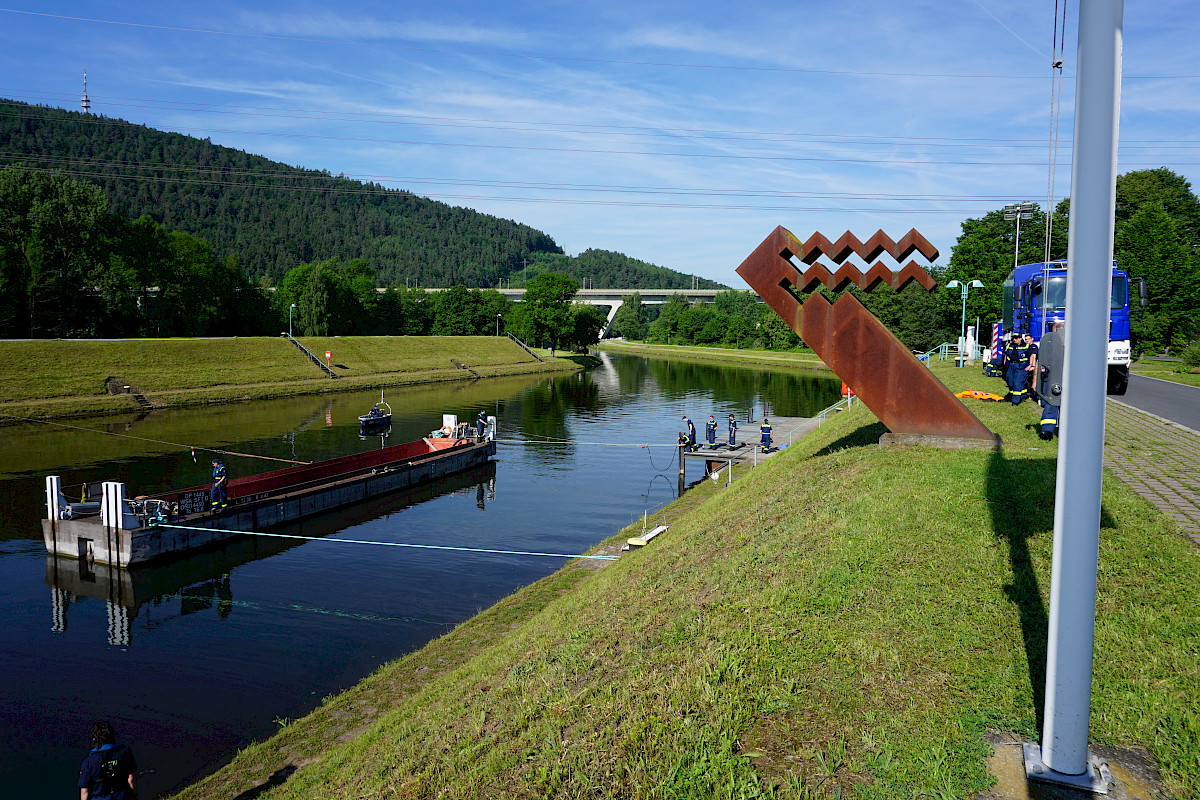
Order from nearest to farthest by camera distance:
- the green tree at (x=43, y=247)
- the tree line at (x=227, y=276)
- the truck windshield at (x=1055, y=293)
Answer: the truck windshield at (x=1055, y=293), the tree line at (x=227, y=276), the green tree at (x=43, y=247)

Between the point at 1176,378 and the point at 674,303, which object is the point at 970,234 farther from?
the point at 674,303

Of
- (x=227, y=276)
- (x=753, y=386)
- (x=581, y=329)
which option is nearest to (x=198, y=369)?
(x=227, y=276)

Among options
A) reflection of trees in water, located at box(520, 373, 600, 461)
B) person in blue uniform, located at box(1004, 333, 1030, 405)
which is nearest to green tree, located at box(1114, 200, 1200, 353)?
reflection of trees in water, located at box(520, 373, 600, 461)

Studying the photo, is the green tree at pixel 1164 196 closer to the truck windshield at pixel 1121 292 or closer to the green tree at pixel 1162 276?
the green tree at pixel 1162 276

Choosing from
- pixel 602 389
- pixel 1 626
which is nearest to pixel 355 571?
pixel 1 626

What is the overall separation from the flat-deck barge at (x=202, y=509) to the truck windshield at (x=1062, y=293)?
24.1 meters

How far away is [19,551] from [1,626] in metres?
6.28

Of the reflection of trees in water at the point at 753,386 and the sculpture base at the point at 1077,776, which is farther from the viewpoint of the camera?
the reflection of trees in water at the point at 753,386

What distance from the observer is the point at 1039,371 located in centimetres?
920

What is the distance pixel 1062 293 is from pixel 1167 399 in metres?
4.48

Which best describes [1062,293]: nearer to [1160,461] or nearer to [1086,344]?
[1160,461]

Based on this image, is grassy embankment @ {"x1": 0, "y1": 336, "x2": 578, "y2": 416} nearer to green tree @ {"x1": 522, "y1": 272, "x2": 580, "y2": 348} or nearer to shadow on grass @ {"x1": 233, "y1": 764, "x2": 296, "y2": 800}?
green tree @ {"x1": 522, "y1": 272, "x2": 580, "y2": 348}

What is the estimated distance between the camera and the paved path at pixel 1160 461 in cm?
979

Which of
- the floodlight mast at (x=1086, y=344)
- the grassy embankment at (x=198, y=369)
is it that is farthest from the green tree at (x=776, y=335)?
the floodlight mast at (x=1086, y=344)
